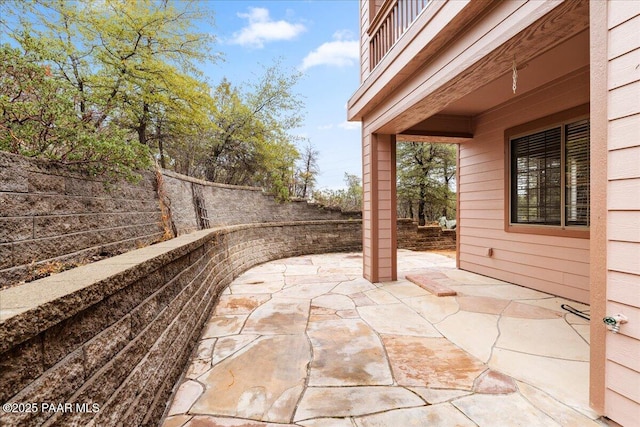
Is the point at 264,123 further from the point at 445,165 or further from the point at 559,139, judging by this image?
the point at 559,139

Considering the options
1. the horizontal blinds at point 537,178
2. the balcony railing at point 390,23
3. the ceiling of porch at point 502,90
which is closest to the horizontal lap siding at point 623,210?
the ceiling of porch at point 502,90

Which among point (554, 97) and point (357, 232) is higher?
point (554, 97)

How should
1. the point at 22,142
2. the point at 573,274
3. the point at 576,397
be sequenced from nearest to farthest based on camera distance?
the point at 576,397 → the point at 22,142 → the point at 573,274

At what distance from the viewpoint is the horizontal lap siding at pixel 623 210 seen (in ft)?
4.56

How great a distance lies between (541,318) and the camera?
2.93 meters

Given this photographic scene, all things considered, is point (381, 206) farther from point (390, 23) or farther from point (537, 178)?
point (390, 23)

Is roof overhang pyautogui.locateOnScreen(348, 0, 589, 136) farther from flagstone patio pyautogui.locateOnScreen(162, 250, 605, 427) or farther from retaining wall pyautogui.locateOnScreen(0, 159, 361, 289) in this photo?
retaining wall pyautogui.locateOnScreen(0, 159, 361, 289)

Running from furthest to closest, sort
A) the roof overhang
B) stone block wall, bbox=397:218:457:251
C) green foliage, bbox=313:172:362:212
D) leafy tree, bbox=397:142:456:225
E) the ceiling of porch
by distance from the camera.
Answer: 1. green foliage, bbox=313:172:362:212
2. leafy tree, bbox=397:142:456:225
3. stone block wall, bbox=397:218:457:251
4. the ceiling of porch
5. the roof overhang

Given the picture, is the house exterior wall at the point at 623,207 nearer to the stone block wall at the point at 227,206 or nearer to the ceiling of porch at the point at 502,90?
the ceiling of porch at the point at 502,90

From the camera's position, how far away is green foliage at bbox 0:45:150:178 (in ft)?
6.26

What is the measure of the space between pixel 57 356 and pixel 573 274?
4.57m

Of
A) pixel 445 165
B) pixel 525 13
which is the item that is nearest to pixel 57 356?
pixel 525 13

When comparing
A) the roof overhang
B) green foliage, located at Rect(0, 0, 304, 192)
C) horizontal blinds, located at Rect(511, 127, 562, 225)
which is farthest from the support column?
green foliage, located at Rect(0, 0, 304, 192)

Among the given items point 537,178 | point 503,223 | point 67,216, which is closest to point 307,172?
point 503,223
